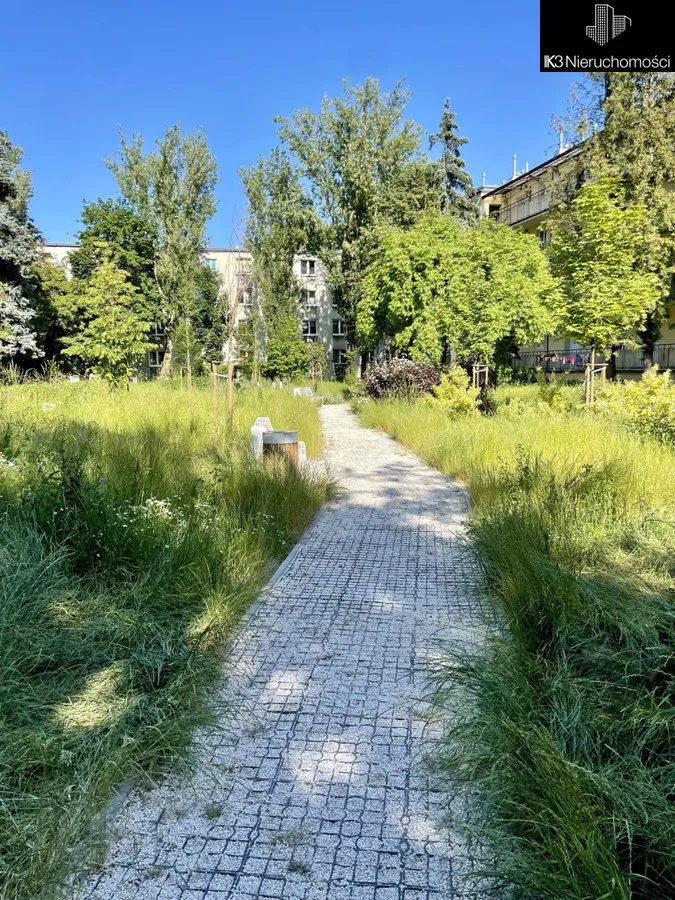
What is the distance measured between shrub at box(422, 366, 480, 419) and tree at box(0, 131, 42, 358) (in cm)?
2019

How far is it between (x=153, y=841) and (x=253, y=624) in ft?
5.51

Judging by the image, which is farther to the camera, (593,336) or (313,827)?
(593,336)

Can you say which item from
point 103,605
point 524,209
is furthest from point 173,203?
point 103,605

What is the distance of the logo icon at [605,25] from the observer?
202 inches

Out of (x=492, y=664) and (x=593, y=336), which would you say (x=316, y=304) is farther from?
(x=492, y=664)

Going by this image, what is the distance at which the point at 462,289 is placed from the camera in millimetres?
17328

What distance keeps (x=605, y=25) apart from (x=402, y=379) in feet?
41.3

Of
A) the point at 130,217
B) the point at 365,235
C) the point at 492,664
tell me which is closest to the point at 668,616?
the point at 492,664

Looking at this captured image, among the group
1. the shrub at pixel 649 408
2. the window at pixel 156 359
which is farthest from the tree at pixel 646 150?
the window at pixel 156 359

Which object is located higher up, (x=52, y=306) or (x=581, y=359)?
(x=52, y=306)

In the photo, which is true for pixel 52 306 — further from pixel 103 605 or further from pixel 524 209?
pixel 103 605

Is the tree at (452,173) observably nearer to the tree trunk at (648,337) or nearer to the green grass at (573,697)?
the tree trunk at (648,337)

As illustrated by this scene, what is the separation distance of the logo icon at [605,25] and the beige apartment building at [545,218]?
21004mm

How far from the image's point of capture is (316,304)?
51.1 metres
